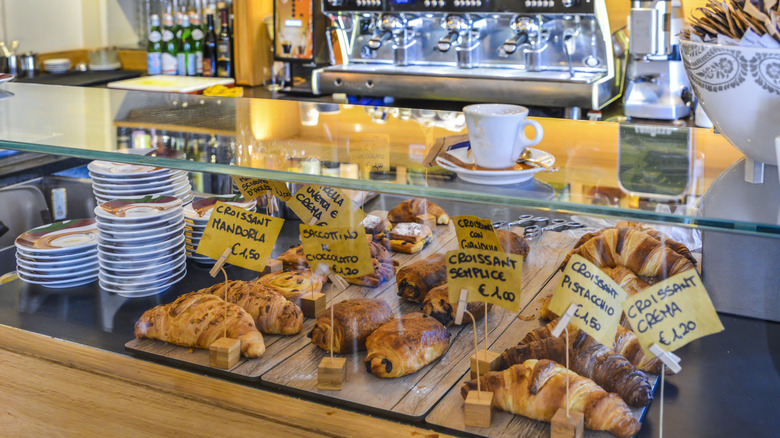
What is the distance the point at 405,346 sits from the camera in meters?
1.12

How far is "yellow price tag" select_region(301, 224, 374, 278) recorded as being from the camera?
1.11 meters

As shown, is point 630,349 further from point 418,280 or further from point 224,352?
point 224,352

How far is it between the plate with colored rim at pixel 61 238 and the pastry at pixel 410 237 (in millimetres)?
600

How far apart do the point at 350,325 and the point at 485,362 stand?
0.75ft

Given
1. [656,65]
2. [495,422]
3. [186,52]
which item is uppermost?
[186,52]

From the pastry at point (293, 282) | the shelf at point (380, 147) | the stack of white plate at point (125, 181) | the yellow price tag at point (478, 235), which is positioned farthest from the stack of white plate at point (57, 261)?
the yellow price tag at point (478, 235)

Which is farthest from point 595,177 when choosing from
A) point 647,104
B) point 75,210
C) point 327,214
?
point 647,104

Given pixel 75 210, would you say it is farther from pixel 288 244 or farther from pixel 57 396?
pixel 57 396

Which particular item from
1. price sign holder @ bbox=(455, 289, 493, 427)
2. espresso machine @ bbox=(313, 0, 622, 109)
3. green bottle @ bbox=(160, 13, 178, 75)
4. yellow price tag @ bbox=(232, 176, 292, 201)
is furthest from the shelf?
green bottle @ bbox=(160, 13, 178, 75)

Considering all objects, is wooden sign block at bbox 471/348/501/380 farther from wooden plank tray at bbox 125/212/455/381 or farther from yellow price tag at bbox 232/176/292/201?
yellow price tag at bbox 232/176/292/201

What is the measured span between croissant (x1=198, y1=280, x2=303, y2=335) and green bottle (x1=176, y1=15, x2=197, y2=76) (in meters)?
3.14

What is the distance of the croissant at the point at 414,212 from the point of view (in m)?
1.59

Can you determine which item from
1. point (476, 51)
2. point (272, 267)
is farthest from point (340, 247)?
point (476, 51)

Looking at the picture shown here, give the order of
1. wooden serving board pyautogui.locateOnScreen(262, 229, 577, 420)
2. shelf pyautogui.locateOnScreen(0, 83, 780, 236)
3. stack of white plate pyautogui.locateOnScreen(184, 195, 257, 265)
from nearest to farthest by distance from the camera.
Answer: shelf pyautogui.locateOnScreen(0, 83, 780, 236) < wooden serving board pyautogui.locateOnScreen(262, 229, 577, 420) < stack of white plate pyautogui.locateOnScreen(184, 195, 257, 265)
